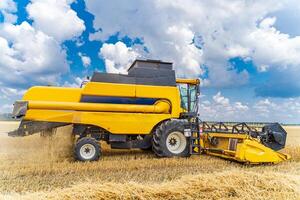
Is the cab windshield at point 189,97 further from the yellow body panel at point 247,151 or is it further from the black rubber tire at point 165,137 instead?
the yellow body panel at point 247,151

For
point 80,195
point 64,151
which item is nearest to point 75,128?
point 64,151

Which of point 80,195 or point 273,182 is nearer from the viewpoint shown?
point 80,195

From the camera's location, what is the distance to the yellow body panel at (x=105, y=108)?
7.97 metres

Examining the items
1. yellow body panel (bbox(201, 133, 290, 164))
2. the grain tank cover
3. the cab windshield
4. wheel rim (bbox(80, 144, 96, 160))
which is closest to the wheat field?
yellow body panel (bbox(201, 133, 290, 164))

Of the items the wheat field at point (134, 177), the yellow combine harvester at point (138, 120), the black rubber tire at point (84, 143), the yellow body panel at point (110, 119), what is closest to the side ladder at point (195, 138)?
the yellow combine harvester at point (138, 120)

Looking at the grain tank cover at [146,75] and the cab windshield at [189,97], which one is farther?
the cab windshield at [189,97]

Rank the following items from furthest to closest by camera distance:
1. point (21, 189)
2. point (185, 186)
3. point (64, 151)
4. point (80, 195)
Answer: point (64, 151) → point (21, 189) → point (185, 186) → point (80, 195)

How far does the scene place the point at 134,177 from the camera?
5.93m

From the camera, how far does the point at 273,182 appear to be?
479cm

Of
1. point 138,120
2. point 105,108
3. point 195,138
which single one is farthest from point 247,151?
point 105,108

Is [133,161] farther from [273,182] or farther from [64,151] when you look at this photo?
[273,182]

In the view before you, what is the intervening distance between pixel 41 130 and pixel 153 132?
3.02 meters

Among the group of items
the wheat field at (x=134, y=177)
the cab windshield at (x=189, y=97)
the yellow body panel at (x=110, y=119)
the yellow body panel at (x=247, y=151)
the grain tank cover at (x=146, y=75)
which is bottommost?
the wheat field at (x=134, y=177)

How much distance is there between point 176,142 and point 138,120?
1.30 m
